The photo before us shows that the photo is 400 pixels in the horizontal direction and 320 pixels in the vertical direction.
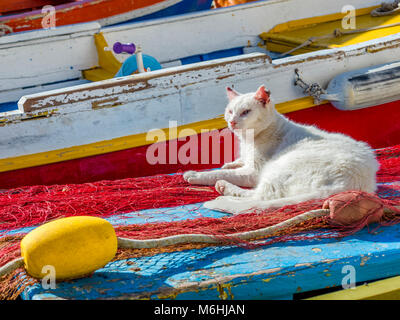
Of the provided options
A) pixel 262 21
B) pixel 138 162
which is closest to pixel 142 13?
pixel 262 21

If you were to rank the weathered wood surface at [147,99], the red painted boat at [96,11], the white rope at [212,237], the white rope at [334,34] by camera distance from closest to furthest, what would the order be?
the white rope at [212,237] → the weathered wood surface at [147,99] → the white rope at [334,34] → the red painted boat at [96,11]

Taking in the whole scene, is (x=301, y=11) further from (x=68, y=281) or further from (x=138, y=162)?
(x=68, y=281)

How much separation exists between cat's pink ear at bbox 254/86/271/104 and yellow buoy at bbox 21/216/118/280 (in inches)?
55.2

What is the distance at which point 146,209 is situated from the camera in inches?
122

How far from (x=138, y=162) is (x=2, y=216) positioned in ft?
3.85

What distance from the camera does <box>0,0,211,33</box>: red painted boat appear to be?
6844 millimetres

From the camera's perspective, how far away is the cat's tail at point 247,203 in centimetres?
263

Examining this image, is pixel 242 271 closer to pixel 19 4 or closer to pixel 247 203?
pixel 247 203

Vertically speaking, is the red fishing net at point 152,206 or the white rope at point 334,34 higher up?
the white rope at point 334,34

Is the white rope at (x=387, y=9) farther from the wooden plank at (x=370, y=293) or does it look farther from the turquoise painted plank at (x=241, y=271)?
the wooden plank at (x=370, y=293)

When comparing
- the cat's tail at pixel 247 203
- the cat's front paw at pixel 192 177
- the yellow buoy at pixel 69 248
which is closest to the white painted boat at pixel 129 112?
the cat's front paw at pixel 192 177

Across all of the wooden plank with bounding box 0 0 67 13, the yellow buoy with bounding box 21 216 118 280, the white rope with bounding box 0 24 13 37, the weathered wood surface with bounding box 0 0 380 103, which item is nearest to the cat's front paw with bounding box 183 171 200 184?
the yellow buoy with bounding box 21 216 118 280

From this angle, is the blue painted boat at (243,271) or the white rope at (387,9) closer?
the blue painted boat at (243,271)

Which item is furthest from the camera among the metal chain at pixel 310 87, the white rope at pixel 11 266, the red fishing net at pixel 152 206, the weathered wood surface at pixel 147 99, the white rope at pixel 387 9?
the white rope at pixel 387 9
